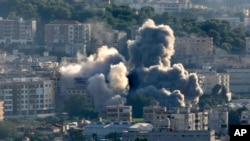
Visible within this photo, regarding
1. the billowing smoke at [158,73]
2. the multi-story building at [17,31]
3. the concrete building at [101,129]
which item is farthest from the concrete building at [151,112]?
the multi-story building at [17,31]

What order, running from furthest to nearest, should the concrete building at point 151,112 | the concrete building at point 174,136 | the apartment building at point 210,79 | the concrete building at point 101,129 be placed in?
the apartment building at point 210,79 → the concrete building at point 151,112 → the concrete building at point 101,129 → the concrete building at point 174,136

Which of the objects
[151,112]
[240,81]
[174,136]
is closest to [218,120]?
[151,112]

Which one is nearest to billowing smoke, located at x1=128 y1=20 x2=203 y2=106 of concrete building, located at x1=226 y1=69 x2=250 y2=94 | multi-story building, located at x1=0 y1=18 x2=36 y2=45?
concrete building, located at x1=226 y1=69 x2=250 y2=94

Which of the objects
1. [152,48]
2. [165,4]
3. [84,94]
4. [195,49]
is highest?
[152,48]

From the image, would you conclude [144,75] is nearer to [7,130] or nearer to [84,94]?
[84,94]

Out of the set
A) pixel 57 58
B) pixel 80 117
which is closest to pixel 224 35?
pixel 57 58

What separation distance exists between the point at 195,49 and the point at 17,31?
6.33 metres

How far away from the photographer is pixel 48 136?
24812 mm

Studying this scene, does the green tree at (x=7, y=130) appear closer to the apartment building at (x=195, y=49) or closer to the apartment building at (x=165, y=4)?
the apartment building at (x=195, y=49)

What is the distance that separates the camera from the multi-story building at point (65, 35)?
4619 cm

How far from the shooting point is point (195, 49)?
4609 cm

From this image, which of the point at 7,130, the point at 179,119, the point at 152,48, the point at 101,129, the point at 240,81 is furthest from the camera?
the point at 240,81

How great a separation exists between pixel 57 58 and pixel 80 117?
505 inches

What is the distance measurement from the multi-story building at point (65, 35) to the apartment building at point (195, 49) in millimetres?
3126
